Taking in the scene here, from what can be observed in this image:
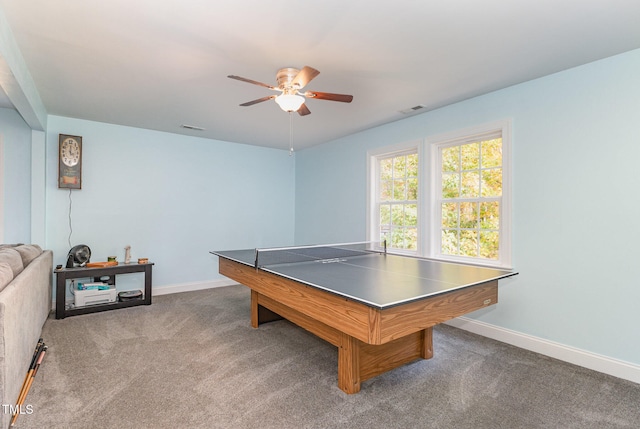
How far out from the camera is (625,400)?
212cm

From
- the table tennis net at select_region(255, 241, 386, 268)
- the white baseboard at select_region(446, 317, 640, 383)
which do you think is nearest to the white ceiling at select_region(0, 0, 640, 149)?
the table tennis net at select_region(255, 241, 386, 268)

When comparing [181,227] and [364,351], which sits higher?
[181,227]

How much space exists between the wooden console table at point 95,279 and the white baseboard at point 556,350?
13.1ft

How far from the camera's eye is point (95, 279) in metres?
4.31

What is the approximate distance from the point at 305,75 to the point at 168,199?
12.0 feet

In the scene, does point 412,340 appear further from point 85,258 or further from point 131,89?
point 85,258

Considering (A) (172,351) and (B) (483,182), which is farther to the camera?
(B) (483,182)

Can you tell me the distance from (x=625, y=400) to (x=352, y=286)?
2.05 metres

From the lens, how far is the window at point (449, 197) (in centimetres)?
330

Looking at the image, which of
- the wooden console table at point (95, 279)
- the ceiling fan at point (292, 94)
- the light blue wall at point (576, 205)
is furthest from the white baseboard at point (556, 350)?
the wooden console table at point (95, 279)

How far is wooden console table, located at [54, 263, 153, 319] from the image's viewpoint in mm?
3674

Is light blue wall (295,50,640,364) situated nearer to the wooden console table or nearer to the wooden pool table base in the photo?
the wooden pool table base

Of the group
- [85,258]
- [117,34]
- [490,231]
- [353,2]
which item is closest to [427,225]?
[490,231]

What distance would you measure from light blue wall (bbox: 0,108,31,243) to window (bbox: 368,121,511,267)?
4.57 meters
